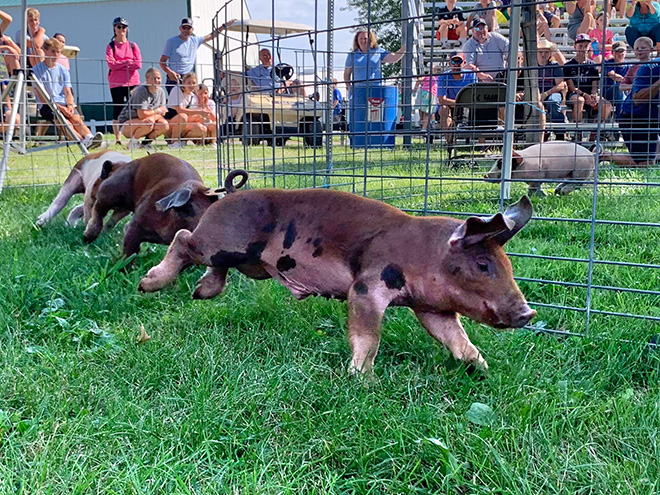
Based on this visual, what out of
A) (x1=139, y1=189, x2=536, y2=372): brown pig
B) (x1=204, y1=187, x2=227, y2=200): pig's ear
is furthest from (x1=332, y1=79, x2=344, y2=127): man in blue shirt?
(x1=139, y1=189, x2=536, y2=372): brown pig

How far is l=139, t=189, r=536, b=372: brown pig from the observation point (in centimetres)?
221

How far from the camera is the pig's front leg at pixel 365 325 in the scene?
7.57 feet

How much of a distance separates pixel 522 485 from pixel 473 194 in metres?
4.68

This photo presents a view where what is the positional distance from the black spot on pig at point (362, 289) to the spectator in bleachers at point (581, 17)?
26.5 ft

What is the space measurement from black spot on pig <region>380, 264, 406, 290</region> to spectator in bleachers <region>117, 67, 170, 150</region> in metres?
7.29

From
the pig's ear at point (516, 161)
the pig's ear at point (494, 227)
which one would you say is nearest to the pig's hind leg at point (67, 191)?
the pig's ear at point (494, 227)

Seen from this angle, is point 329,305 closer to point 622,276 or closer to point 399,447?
point 399,447

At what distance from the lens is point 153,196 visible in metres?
3.64

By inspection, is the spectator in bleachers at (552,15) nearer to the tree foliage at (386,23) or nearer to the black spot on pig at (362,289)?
the tree foliage at (386,23)

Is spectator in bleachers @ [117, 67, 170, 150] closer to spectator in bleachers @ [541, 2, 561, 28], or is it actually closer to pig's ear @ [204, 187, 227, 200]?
pig's ear @ [204, 187, 227, 200]

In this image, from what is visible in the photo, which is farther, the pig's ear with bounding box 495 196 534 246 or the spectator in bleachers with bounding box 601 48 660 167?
the spectator in bleachers with bounding box 601 48 660 167

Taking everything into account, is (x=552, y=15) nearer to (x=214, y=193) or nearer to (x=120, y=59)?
(x=120, y=59)

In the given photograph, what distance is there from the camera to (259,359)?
2541 millimetres

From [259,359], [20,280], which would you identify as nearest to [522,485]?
[259,359]
